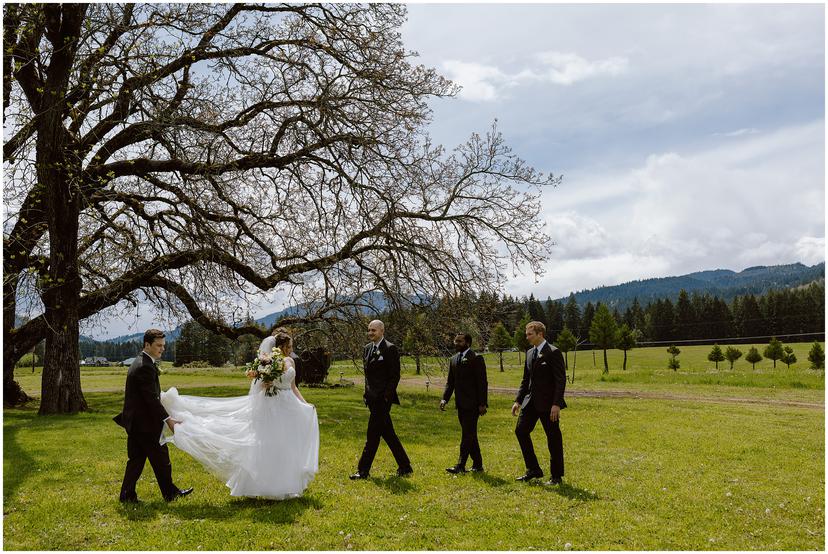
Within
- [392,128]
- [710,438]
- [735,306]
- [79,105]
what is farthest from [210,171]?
[735,306]

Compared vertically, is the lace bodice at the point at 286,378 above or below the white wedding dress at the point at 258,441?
above

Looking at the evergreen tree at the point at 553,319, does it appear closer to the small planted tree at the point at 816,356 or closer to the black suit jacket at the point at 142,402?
the small planted tree at the point at 816,356

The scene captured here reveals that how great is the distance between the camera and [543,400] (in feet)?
29.9

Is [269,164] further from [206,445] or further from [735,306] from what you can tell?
[735,306]

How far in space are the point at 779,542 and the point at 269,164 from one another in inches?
650

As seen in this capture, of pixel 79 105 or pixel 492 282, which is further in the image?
pixel 492 282

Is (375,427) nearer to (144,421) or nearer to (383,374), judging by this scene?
(383,374)

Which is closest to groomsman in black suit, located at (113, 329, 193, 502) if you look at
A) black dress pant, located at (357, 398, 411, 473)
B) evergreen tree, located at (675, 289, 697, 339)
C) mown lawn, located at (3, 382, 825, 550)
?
mown lawn, located at (3, 382, 825, 550)

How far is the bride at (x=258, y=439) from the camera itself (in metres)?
7.85

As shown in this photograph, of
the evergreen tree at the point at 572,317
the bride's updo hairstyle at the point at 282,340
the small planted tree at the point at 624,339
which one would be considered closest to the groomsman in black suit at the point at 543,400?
the bride's updo hairstyle at the point at 282,340

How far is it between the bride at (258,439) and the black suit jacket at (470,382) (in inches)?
107

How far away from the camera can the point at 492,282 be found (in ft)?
68.7

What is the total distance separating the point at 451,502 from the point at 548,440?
6.62ft

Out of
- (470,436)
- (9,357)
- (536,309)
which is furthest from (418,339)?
(536,309)
